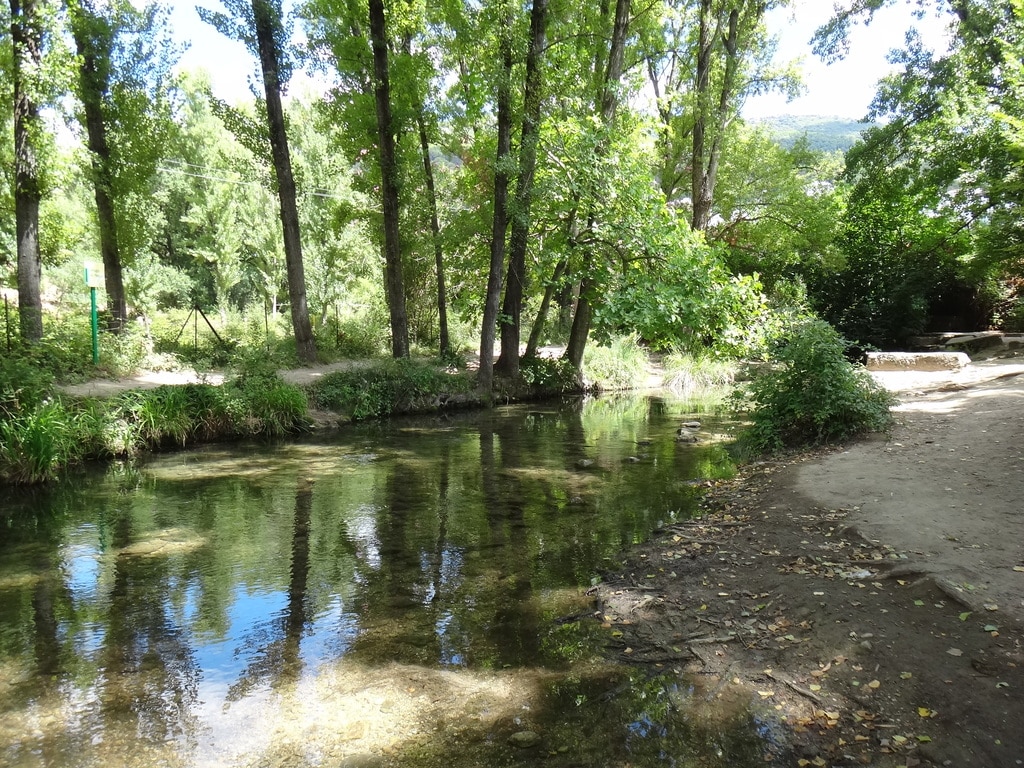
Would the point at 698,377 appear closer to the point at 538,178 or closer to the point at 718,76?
the point at 538,178

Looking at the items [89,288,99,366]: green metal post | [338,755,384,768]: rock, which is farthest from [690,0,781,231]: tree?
[338,755,384,768]: rock

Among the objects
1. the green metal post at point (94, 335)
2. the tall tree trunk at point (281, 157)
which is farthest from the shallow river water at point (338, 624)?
the tall tree trunk at point (281, 157)

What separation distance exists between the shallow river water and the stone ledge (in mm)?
6913

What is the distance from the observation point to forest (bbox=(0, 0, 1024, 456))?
1307 centimetres

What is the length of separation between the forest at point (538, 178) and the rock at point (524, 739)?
9507mm

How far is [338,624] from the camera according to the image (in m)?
4.85

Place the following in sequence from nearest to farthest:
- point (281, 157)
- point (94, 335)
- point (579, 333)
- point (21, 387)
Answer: point (21, 387)
point (94, 335)
point (281, 157)
point (579, 333)

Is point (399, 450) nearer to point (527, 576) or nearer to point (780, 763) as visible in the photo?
point (527, 576)

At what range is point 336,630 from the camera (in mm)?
4754

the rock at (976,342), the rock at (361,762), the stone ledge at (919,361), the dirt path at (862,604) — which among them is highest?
the rock at (976,342)

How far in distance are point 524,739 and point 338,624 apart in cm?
202

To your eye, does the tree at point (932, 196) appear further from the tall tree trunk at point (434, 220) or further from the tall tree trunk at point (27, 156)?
the tall tree trunk at point (27, 156)

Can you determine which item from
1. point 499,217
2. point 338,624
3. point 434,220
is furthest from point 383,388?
point 338,624

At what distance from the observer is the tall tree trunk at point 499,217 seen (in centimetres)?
1438
